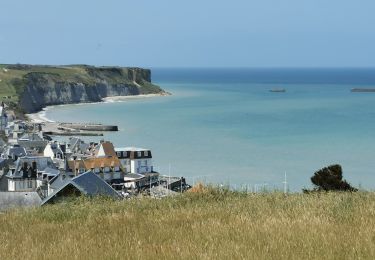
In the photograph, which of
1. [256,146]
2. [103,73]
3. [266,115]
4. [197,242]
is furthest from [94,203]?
[103,73]

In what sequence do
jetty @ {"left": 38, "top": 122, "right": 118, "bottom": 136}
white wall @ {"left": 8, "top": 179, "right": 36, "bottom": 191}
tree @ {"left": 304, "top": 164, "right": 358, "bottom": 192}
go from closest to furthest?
tree @ {"left": 304, "top": 164, "right": 358, "bottom": 192} → white wall @ {"left": 8, "top": 179, "right": 36, "bottom": 191} → jetty @ {"left": 38, "top": 122, "right": 118, "bottom": 136}

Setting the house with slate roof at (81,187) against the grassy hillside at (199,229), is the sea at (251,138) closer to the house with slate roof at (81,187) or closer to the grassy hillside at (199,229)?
the house with slate roof at (81,187)

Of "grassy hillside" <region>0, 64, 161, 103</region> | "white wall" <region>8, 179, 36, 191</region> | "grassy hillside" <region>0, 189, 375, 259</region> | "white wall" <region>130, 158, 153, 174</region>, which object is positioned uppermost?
"grassy hillside" <region>0, 189, 375, 259</region>

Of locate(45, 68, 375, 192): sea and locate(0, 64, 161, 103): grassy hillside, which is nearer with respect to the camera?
locate(45, 68, 375, 192): sea

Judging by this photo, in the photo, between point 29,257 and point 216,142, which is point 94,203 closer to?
point 29,257

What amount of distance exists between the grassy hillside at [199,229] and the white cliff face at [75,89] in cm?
12527

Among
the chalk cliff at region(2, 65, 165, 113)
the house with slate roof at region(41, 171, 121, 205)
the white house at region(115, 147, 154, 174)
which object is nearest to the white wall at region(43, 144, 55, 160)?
the white house at region(115, 147, 154, 174)

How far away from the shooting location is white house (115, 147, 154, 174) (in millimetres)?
52812

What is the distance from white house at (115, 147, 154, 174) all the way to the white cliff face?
80085 mm

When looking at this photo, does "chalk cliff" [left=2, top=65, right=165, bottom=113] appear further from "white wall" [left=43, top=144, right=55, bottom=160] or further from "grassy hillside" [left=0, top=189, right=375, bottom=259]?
"grassy hillside" [left=0, top=189, right=375, bottom=259]

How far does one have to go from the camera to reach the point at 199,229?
22.0 ft

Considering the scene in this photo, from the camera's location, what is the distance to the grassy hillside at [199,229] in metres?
5.63

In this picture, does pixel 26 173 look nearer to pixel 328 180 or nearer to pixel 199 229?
pixel 328 180

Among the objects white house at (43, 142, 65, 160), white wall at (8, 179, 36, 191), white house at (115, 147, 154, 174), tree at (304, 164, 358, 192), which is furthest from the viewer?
white house at (43, 142, 65, 160)
